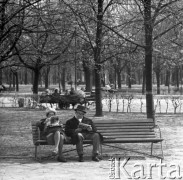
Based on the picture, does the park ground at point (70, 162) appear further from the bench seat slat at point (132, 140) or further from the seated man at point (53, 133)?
the bench seat slat at point (132, 140)

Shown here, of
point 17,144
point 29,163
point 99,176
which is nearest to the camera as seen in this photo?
point 99,176

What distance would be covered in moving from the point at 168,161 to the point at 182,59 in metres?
10.6

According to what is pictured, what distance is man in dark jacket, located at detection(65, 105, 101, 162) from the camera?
8.66 meters

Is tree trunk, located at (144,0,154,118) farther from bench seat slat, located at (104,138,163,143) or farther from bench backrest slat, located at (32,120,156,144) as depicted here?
bench seat slat, located at (104,138,163,143)

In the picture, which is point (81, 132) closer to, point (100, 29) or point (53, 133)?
point (53, 133)

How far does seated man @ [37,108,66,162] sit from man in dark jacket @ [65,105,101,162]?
0.20 m

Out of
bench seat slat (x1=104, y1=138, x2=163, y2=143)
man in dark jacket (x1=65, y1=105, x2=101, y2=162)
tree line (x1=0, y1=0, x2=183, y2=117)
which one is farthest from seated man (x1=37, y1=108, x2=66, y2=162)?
tree line (x1=0, y1=0, x2=183, y2=117)

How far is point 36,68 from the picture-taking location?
29188mm

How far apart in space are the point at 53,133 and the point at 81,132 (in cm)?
58

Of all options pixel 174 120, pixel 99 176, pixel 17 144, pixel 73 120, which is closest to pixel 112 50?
pixel 174 120

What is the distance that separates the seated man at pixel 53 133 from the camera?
28.1ft

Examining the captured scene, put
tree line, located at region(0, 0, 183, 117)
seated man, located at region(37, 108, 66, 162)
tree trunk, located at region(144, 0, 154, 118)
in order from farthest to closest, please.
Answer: tree trunk, located at region(144, 0, 154, 118), tree line, located at region(0, 0, 183, 117), seated man, located at region(37, 108, 66, 162)

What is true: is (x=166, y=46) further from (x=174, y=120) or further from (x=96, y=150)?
(x=96, y=150)

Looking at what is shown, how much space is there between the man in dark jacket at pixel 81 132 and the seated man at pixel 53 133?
0.20 m
